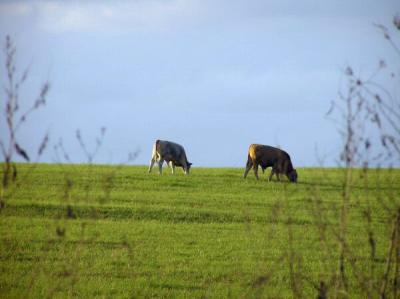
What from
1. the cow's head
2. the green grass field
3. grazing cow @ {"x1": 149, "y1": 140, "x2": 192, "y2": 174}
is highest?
grazing cow @ {"x1": 149, "y1": 140, "x2": 192, "y2": 174}

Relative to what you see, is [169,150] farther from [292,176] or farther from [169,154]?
[292,176]

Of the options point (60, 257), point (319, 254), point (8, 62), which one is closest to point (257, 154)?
point (319, 254)

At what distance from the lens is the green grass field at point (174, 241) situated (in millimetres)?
12484

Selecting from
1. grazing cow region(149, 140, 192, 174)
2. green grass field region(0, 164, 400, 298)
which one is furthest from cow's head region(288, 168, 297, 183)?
grazing cow region(149, 140, 192, 174)

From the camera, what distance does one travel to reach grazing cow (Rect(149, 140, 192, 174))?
34.8 meters

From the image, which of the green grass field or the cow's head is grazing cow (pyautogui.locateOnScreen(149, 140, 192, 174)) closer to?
the green grass field

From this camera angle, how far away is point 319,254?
56.7ft

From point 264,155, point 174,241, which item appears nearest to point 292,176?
point 264,155

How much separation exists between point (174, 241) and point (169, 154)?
16.8 metres

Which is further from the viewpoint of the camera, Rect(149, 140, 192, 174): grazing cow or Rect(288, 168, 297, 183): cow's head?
Rect(149, 140, 192, 174): grazing cow

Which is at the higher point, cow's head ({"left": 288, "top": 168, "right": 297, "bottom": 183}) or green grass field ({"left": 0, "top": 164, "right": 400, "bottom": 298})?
cow's head ({"left": 288, "top": 168, "right": 297, "bottom": 183})

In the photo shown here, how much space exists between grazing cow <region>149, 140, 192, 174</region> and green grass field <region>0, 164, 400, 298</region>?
3.17 meters

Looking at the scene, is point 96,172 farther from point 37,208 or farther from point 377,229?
point 377,229

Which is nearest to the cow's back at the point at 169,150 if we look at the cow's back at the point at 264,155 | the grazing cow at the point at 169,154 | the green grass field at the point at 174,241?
the grazing cow at the point at 169,154
